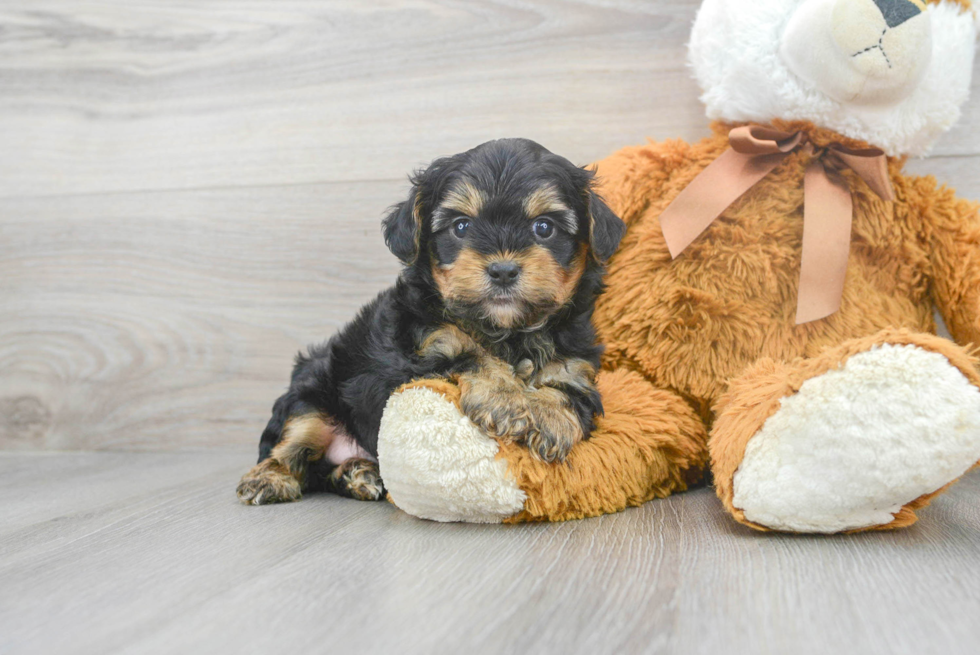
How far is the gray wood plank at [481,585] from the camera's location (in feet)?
3.31

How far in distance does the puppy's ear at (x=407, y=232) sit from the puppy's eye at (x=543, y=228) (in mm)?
301

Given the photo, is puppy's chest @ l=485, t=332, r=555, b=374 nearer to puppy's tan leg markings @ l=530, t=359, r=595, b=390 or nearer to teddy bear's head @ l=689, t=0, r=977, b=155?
puppy's tan leg markings @ l=530, t=359, r=595, b=390

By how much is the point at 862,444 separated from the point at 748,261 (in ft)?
2.24

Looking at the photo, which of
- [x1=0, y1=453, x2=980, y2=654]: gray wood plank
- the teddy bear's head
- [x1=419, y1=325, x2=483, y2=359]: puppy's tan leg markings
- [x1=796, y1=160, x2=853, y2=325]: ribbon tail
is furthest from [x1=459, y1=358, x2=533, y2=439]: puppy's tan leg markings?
the teddy bear's head

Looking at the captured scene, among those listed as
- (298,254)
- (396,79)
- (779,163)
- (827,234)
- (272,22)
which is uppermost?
(272,22)

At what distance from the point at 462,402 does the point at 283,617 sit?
600 millimetres

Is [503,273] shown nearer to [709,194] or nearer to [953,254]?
[709,194]

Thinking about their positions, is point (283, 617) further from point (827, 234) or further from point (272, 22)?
point (272, 22)

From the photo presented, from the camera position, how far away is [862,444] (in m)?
1.33

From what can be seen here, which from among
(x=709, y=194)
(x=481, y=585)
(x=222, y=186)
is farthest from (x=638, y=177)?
(x=222, y=186)

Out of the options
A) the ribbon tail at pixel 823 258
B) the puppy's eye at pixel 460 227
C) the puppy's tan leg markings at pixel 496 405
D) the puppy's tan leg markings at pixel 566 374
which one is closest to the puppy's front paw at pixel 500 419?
the puppy's tan leg markings at pixel 496 405

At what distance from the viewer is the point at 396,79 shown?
8.68ft

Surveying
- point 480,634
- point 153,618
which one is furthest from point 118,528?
point 480,634

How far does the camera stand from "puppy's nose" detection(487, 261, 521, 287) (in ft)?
5.12
